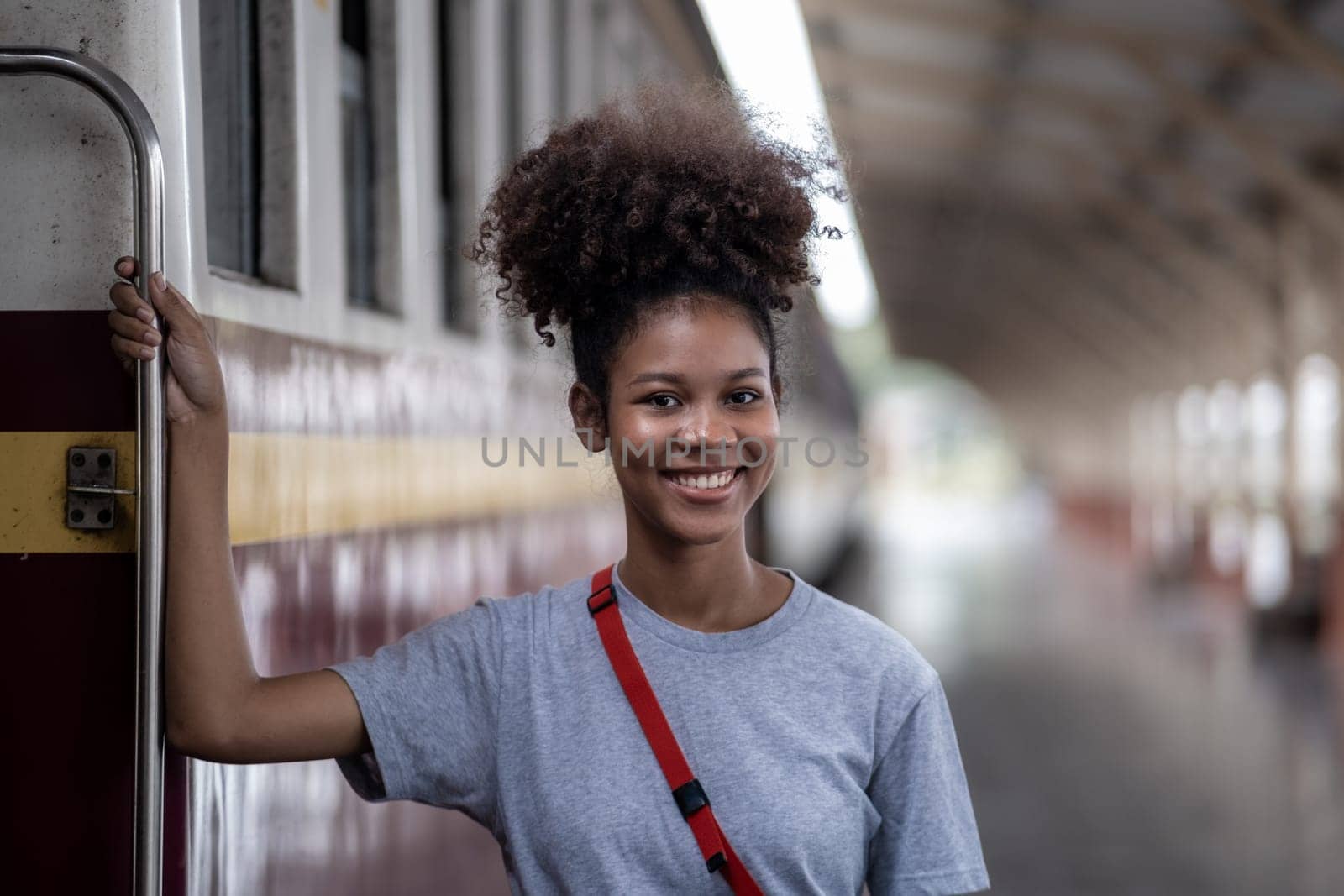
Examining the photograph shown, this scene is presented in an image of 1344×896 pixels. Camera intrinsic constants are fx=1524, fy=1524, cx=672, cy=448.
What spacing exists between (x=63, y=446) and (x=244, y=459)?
270mm

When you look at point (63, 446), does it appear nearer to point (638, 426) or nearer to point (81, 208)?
point (81, 208)

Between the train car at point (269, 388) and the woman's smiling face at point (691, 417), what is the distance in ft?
0.86

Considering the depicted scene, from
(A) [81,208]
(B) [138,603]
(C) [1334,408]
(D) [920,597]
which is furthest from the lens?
(D) [920,597]

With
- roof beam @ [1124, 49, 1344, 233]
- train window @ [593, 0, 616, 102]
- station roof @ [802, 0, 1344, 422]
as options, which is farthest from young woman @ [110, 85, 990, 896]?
roof beam @ [1124, 49, 1344, 233]

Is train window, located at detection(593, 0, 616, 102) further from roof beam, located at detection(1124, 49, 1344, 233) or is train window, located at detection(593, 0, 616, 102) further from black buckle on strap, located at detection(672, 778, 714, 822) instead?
roof beam, located at detection(1124, 49, 1344, 233)

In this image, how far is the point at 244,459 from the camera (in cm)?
196

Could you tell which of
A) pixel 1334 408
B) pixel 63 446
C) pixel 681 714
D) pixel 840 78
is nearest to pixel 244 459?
pixel 63 446

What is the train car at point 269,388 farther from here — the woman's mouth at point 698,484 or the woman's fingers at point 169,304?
the woman's mouth at point 698,484

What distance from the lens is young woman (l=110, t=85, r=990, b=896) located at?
1586 millimetres

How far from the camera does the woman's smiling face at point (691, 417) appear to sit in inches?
65.4

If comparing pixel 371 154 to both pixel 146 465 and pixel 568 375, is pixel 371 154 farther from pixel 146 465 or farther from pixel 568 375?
pixel 146 465

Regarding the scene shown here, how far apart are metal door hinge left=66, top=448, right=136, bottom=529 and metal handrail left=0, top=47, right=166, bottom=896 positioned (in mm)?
97

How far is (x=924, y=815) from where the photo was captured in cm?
162

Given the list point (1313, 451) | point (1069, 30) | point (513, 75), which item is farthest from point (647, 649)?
point (1313, 451)
